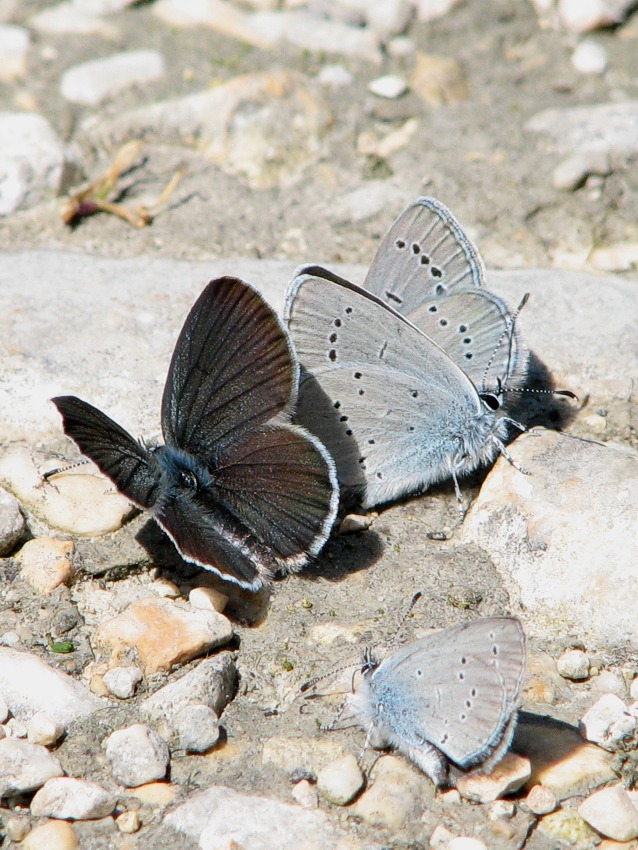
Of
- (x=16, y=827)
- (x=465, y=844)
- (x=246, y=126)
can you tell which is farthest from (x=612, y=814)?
(x=246, y=126)

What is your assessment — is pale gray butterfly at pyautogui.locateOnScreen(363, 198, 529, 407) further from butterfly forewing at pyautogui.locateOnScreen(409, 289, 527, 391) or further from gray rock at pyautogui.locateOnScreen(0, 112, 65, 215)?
gray rock at pyautogui.locateOnScreen(0, 112, 65, 215)

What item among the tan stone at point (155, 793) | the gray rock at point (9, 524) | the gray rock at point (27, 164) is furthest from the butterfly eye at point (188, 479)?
the gray rock at point (27, 164)

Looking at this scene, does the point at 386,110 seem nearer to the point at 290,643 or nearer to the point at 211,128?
the point at 211,128

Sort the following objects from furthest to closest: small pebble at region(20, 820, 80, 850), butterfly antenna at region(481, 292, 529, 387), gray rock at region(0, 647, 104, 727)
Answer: butterfly antenna at region(481, 292, 529, 387)
gray rock at region(0, 647, 104, 727)
small pebble at region(20, 820, 80, 850)

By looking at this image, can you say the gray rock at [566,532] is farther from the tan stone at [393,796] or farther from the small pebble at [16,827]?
the small pebble at [16,827]

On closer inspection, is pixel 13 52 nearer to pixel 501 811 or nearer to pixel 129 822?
pixel 129 822

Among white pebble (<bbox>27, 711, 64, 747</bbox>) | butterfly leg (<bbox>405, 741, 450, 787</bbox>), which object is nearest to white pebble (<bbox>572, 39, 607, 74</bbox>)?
butterfly leg (<bbox>405, 741, 450, 787</bbox>)
